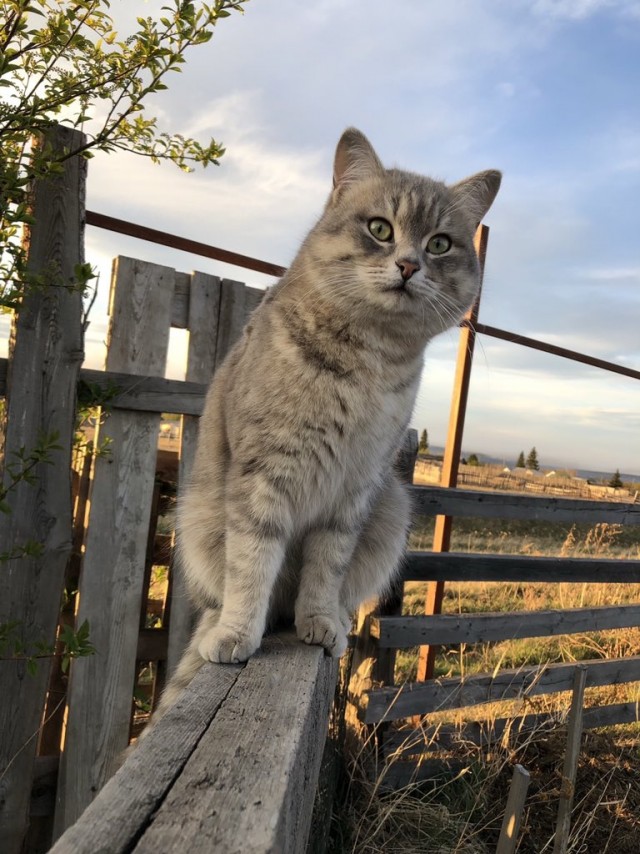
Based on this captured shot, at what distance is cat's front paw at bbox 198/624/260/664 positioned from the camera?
163 cm

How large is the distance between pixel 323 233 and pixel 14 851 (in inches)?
96.2

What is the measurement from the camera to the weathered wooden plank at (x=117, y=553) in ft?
8.30

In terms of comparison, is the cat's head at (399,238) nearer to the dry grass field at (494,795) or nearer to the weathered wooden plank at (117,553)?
the weathered wooden plank at (117,553)

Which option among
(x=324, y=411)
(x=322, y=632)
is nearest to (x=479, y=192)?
(x=324, y=411)

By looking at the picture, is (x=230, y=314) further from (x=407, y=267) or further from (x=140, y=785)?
(x=140, y=785)

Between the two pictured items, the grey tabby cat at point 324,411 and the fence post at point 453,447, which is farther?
the fence post at point 453,447

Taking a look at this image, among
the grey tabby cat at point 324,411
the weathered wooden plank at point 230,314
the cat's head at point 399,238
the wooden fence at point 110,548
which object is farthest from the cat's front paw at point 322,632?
the weathered wooden plank at point 230,314

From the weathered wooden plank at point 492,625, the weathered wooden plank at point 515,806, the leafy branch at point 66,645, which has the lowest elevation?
the weathered wooden plank at point 515,806

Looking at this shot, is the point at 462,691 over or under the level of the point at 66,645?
under

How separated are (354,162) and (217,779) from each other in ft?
6.37

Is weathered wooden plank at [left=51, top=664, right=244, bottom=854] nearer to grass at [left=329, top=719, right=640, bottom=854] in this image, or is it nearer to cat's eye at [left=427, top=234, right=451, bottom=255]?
cat's eye at [left=427, top=234, right=451, bottom=255]

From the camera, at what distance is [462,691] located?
321 cm

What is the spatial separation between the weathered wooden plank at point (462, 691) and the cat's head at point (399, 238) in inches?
Answer: 68.0

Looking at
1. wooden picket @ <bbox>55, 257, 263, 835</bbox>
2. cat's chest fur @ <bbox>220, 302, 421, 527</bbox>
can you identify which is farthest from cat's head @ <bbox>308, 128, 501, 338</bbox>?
wooden picket @ <bbox>55, 257, 263, 835</bbox>
